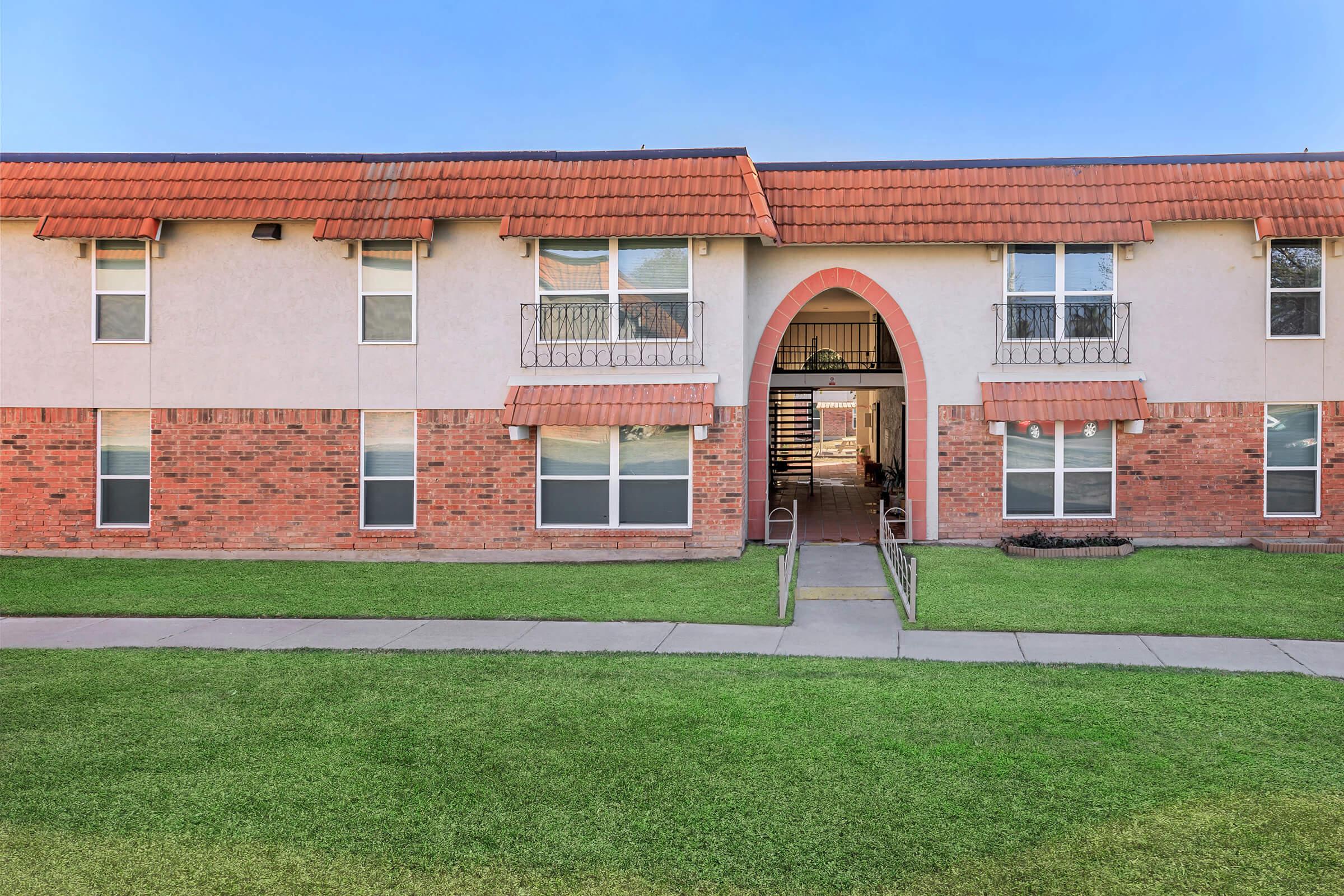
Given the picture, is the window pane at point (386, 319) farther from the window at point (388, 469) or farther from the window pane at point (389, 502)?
the window pane at point (389, 502)

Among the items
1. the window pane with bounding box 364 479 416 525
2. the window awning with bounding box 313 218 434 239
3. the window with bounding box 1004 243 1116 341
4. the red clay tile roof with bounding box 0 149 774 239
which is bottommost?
the window pane with bounding box 364 479 416 525

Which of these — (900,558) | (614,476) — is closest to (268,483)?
(614,476)

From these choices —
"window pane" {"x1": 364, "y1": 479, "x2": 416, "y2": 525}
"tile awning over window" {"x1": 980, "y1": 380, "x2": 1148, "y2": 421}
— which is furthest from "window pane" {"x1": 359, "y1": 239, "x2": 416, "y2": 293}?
"tile awning over window" {"x1": 980, "y1": 380, "x2": 1148, "y2": 421}

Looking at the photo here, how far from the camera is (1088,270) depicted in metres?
14.6

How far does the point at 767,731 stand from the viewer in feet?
20.6

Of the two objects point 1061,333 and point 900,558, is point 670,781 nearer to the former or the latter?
point 900,558

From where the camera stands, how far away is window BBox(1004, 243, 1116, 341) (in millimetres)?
14508

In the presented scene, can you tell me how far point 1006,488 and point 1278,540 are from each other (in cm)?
395

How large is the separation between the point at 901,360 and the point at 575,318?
524 cm

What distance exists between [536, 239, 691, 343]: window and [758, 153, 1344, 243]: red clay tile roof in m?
1.97

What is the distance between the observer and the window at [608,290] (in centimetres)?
1396

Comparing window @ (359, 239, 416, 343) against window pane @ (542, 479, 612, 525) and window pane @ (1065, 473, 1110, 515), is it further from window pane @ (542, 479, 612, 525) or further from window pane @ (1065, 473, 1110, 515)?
window pane @ (1065, 473, 1110, 515)

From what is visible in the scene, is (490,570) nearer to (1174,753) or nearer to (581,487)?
(581,487)

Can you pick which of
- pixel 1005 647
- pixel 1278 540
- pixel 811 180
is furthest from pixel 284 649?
pixel 1278 540
